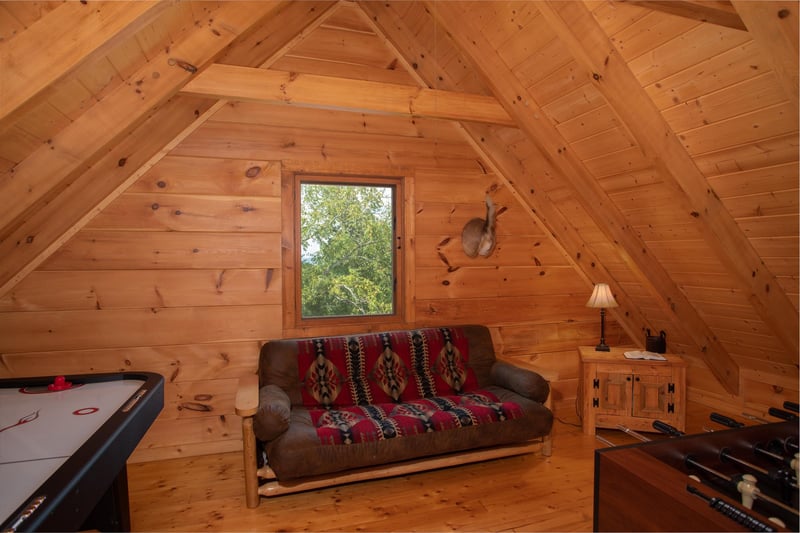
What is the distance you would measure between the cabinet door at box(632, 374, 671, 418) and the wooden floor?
0.55m

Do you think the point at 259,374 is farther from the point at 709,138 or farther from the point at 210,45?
the point at 709,138

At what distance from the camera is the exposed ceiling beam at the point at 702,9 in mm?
1510

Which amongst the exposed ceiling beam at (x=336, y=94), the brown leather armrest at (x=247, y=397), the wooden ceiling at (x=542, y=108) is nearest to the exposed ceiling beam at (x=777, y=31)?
the wooden ceiling at (x=542, y=108)

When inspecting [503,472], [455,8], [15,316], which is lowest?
[503,472]

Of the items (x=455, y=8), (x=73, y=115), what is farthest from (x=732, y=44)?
(x=73, y=115)

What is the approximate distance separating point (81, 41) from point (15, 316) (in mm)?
2150

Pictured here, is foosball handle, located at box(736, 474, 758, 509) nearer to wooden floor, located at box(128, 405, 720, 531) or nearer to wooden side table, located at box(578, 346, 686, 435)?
wooden floor, located at box(128, 405, 720, 531)

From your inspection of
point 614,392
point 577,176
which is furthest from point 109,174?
point 614,392

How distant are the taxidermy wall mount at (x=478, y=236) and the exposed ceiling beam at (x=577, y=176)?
2.27 feet

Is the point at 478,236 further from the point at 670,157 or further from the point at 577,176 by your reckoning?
the point at 670,157

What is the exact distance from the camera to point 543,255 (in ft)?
12.5

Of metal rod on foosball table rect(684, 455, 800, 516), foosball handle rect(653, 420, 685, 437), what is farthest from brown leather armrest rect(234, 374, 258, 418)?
metal rod on foosball table rect(684, 455, 800, 516)

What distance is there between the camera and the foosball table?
1.07 meters

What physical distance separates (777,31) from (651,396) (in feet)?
7.93
